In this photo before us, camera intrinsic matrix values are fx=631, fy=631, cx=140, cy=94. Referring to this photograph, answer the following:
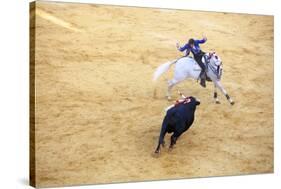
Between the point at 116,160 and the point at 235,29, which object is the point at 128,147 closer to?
the point at 116,160

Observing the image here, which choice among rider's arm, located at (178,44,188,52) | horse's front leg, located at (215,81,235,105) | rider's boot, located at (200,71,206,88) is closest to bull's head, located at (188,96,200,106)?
rider's boot, located at (200,71,206,88)

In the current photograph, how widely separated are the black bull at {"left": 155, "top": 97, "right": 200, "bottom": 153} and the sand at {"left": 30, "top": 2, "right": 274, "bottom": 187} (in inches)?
3.7

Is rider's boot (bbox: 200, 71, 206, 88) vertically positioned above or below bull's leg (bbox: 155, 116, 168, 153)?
above

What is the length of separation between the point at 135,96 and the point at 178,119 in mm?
724

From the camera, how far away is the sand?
8086mm

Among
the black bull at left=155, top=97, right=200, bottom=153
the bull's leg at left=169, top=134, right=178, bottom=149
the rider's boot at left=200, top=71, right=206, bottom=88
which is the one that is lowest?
the bull's leg at left=169, top=134, right=178, bottom=149

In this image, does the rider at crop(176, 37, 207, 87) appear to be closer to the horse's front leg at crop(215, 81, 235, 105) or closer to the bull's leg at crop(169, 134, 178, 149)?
the horse's front leg at crop(215, 81, 235, 105)

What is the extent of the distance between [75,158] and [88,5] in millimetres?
2012

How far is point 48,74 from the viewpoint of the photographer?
805cm

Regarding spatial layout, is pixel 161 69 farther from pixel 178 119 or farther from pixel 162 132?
pixel 162 132

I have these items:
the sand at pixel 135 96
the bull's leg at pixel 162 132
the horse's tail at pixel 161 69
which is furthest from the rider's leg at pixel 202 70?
the bull's leg at pixel 162 132

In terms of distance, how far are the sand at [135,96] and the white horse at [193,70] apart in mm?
83

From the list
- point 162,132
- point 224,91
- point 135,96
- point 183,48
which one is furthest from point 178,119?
point 183,48

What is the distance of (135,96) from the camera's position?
8594 millimetres
